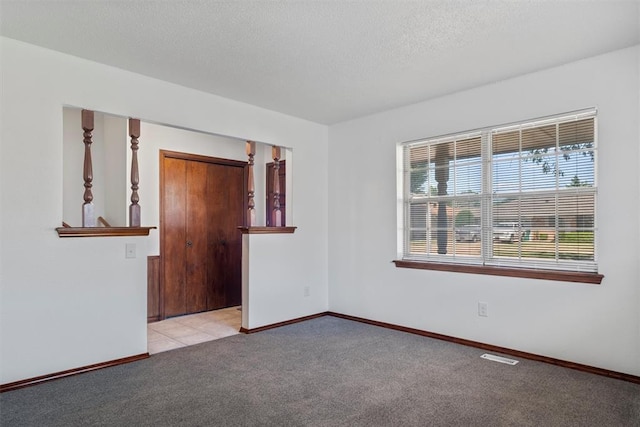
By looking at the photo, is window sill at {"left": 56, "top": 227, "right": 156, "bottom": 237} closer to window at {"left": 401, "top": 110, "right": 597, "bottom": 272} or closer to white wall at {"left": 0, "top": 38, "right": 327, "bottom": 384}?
white wall at {"left": 0, "top": 38, "right": 327, "bottom": 384}

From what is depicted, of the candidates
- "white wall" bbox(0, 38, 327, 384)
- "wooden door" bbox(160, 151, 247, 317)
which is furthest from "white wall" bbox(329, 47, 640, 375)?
"white wall" bbox(0, 38, 327, 384)

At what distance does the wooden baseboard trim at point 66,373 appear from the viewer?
2.59 metres

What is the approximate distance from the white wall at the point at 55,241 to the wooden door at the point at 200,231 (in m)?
1.42

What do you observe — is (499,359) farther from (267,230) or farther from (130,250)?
(130,250)

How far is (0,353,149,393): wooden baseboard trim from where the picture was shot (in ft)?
8.49

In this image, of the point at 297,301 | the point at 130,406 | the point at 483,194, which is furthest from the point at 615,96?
the point at 130,406

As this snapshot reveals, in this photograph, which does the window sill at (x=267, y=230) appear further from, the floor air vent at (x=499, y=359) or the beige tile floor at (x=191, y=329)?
the floor air vent at (x=499, y=359)

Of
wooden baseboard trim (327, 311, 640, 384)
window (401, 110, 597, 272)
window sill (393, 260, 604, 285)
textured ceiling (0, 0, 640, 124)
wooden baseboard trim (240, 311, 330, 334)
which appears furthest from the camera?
wooden baseboard trim (240, 311, 330, 334)

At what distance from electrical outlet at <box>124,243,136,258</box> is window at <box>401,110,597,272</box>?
2615mm

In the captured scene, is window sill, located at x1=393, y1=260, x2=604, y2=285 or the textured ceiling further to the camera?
window sill, located at x1=393, y1=260, x2=604, y2=285

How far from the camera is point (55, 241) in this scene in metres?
2.79

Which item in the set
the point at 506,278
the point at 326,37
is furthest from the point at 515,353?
the point at 326,37

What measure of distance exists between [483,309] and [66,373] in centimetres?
335

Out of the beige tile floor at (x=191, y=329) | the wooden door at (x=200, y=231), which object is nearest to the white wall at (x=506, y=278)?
the beige tile floor at (x=191, y=329)
